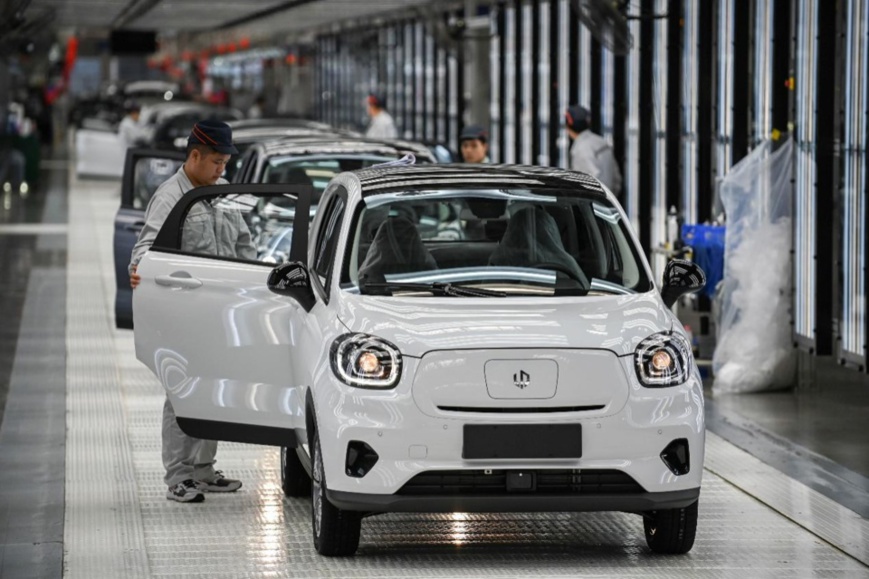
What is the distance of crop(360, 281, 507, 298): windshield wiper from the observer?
6762mm

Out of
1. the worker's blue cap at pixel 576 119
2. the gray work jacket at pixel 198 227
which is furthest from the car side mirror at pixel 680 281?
the worker's blue cap at pixel 576 119

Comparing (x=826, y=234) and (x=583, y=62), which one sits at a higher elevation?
(x=583, y=62)

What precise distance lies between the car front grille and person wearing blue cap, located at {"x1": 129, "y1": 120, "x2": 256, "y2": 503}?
1900 millimetres

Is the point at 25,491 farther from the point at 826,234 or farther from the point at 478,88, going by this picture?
the point at 478,88

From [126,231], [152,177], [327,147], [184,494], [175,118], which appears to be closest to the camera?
[184,494]

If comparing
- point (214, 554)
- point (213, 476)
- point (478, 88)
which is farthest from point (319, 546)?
point (478, 88)

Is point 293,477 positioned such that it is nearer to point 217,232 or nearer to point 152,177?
point 217,232

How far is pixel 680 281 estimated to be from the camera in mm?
7105

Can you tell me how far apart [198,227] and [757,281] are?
462cm

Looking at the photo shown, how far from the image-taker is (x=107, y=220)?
1025 inches

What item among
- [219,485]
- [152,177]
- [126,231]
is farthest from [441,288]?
[152,177]

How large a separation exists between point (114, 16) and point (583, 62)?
16.1 m

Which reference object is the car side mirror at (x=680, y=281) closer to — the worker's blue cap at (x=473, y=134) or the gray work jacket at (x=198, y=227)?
the gray work jacket at (x=198, y=227)

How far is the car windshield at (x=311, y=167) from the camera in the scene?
40.1 ft
